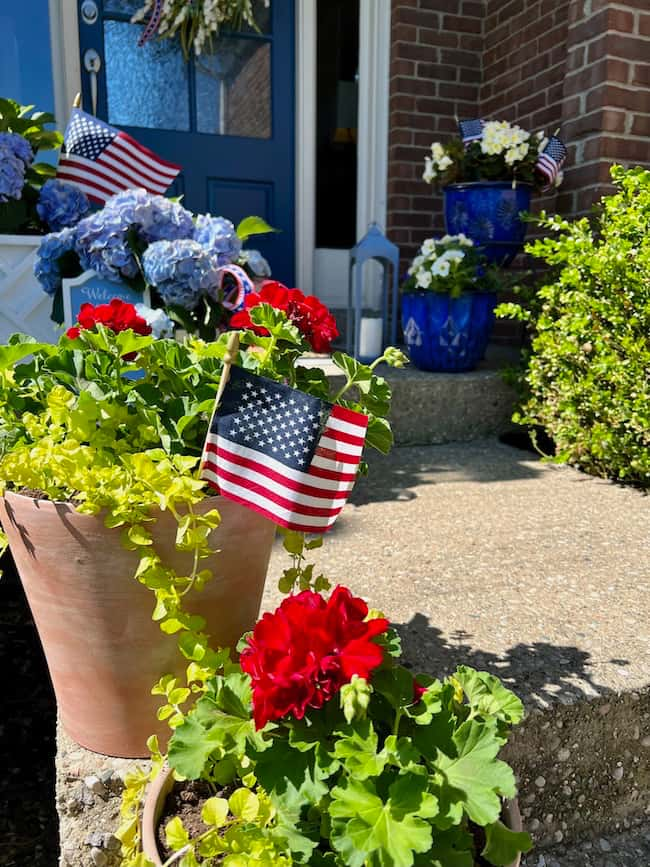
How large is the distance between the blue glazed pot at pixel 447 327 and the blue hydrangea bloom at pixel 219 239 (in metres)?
1.34

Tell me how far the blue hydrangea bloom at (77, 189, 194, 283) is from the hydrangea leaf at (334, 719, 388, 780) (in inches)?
54.7

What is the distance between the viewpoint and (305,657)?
71 cm

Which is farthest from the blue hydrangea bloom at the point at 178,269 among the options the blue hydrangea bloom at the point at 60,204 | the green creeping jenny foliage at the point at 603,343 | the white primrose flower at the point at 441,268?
the white primrose flower at the point at 441,268

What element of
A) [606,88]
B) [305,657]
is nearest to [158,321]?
[305,657]

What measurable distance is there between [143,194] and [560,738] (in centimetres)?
158

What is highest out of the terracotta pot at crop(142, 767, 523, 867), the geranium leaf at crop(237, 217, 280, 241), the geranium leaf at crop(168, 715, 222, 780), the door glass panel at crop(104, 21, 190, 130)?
the door glass panel at crop(104, 21, 190, 130)

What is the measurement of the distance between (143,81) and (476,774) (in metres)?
3.94

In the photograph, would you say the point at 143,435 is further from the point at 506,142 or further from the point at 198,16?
the point at 198,16

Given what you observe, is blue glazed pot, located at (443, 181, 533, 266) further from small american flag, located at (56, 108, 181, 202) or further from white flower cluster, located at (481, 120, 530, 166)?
Result: small american flag, located at (56, 108, 181, 202)

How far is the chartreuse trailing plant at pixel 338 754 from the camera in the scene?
67 cm

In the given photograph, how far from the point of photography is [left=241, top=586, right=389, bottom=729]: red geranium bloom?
70 cm

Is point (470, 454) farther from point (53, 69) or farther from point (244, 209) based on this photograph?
point (53, 69)

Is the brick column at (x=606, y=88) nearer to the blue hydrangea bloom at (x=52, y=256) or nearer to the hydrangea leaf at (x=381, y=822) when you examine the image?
the blue hydrangea bloom at (x=52, y=256)

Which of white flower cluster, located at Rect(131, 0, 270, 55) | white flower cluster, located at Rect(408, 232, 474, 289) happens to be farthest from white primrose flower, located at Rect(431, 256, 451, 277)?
white flower cluster, located at Rect(131, 0, 270, 55)
